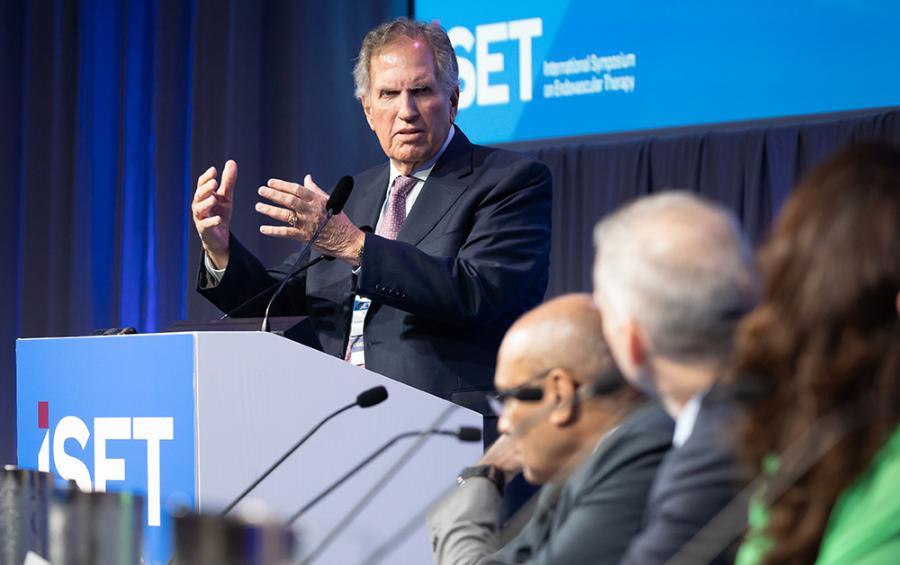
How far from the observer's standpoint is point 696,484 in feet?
4.34

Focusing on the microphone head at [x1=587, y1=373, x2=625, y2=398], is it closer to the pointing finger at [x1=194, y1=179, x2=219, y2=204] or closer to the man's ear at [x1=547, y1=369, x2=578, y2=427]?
the man's ear at [x1=547, y1=369, x2=578, y2=427]

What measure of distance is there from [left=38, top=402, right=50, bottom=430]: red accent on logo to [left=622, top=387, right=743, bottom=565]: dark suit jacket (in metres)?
1.61

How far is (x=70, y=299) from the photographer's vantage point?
6062 mm

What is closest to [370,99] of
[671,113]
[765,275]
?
[671,113]

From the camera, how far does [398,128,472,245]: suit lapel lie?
3.03 meters

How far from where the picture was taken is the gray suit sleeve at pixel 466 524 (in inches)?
80.7

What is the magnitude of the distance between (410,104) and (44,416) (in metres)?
1.17

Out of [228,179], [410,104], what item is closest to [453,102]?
[410,104]

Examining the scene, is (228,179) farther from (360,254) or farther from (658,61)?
(658,61)

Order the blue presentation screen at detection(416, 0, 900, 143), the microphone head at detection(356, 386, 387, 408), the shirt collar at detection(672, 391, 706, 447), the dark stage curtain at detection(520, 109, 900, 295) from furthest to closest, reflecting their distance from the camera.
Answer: the dark stage curtain at detection(520, 109, 900, 295) < the blue presentation screen at detection(416, 0, 900, 143) < the microphone head at detection(356, 386, 387, 408) < the shirt collar at detection(672, 391, 706, 447)

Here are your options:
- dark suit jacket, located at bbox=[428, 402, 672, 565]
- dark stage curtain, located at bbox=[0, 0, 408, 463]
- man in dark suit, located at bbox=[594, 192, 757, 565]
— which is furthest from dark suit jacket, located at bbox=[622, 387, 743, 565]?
dark stage curtain, located at bbox=[0, 0, 408, 463]

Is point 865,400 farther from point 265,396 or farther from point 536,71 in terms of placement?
point 536,71

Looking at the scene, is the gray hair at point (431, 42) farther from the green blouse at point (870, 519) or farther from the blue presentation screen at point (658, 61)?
the green blouse at point (870, 519)

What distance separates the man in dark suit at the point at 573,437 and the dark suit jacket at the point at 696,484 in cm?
25
